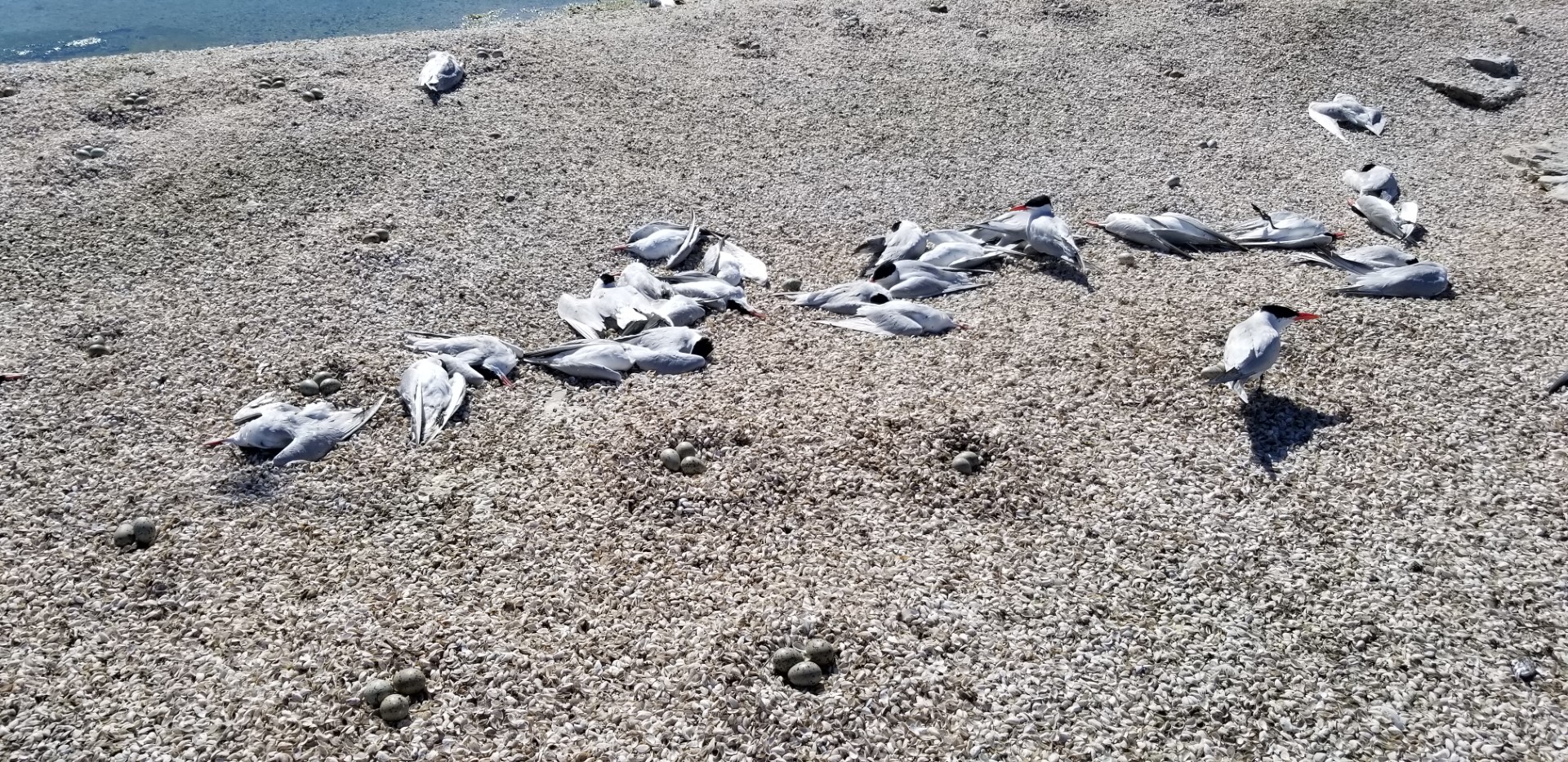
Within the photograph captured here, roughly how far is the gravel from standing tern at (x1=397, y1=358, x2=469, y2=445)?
0.14m

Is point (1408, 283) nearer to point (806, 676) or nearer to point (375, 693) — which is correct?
point (806, 676)

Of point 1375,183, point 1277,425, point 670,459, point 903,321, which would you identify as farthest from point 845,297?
point 1375,183

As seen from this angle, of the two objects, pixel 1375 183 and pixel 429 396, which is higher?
pixel 429 396

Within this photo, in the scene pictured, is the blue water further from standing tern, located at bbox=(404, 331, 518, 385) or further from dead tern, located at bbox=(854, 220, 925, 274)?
standing tern, located at bbox=(404, 331, 518, 385)

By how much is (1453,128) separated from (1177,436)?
17.9 feet

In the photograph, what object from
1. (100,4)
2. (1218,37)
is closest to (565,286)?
(1218,37)

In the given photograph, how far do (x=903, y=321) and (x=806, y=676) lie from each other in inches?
93.0

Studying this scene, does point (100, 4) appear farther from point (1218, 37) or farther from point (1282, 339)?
point (1282, 339)

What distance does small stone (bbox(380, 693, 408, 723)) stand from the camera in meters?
3.04

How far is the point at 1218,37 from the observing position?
29.8 ft

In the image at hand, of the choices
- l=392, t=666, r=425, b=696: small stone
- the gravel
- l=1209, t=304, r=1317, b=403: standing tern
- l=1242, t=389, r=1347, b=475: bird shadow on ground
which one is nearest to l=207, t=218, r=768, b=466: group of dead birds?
the gravel

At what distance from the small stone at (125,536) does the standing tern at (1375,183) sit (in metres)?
7.10

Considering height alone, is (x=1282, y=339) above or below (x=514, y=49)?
below

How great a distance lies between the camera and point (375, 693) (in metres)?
3.11
